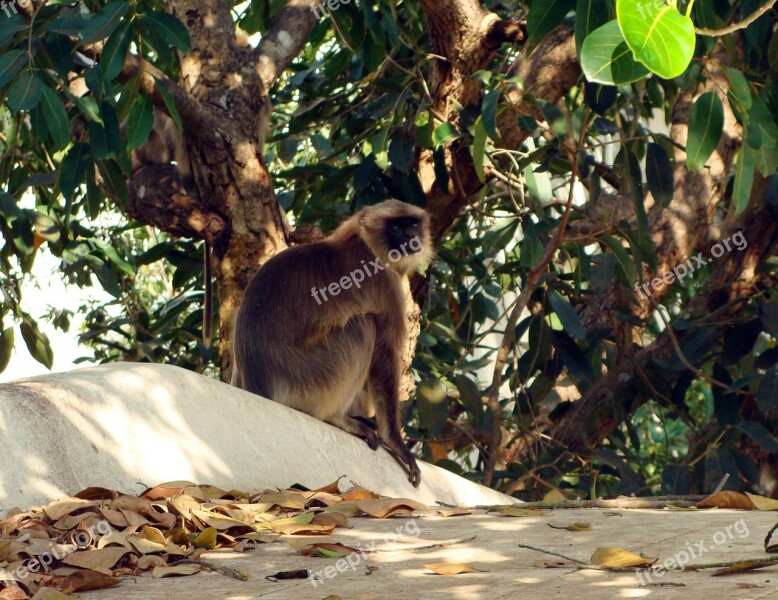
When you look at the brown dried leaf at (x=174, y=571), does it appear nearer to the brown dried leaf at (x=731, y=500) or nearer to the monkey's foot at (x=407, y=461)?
the brown dried leaf at (x=731, y=500)

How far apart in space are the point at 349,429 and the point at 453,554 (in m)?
1.99

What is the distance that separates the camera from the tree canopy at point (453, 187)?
11.7 ft

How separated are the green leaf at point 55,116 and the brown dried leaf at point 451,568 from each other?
68.9 inches

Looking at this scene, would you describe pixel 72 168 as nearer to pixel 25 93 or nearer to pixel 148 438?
pixel 25 93

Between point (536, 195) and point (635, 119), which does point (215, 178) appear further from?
point (635, 119)

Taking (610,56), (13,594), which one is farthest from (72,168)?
(610,56)

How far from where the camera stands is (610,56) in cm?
140

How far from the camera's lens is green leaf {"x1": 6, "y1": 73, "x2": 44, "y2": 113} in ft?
9.55

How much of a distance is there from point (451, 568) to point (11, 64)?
6.50 feet

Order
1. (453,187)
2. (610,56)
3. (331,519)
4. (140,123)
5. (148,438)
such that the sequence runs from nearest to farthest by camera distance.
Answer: (610,56) → (331,519) → (148,438) → (140,123) → (453,187)

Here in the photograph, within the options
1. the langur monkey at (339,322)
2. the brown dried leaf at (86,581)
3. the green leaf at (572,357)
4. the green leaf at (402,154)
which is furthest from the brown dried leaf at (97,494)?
the green leaf at (572,357)

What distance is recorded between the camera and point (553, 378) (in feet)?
15.2

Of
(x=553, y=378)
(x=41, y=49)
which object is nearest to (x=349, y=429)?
(x=553, y=378)

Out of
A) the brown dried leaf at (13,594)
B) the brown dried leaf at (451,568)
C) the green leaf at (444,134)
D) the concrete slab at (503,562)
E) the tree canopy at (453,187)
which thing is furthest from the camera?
the green leaf at (444,134)
